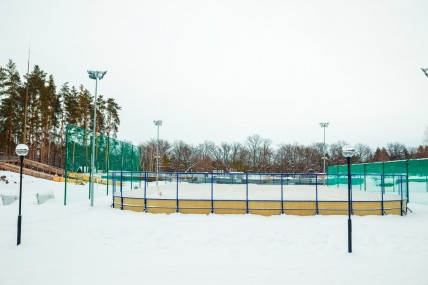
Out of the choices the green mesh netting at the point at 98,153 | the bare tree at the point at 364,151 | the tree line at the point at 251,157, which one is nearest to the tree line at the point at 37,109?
the green mesh netting at the point at 98,153

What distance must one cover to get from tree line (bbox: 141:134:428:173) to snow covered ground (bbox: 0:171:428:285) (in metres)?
67.5

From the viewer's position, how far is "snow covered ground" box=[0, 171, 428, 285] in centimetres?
704

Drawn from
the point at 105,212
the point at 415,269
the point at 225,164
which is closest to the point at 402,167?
the point at 415,269

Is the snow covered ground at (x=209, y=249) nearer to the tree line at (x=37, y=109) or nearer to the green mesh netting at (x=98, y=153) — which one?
the green mesh netting at (x=98, y=153)

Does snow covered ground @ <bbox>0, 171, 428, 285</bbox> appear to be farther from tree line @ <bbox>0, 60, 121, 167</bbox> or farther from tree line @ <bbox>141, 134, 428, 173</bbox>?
tree line @ <bbox>141, 134, 428, 173</bbox>

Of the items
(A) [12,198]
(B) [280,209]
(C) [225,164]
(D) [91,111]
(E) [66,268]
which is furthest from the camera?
(C) [225,164]

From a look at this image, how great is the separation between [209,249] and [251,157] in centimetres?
8996

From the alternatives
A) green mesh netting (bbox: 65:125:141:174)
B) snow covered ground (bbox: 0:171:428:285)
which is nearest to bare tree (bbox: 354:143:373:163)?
green mesh netting (bbox: 65:125:141:174)

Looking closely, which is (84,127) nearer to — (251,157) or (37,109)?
(37,109)

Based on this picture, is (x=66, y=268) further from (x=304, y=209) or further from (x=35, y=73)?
(x=35, y=73)

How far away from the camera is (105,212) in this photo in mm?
14828

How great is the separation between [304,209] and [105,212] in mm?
9000

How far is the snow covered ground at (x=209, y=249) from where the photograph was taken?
7039mm

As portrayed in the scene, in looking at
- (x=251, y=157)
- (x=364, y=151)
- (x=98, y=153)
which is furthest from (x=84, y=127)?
(x=364, y=151)
